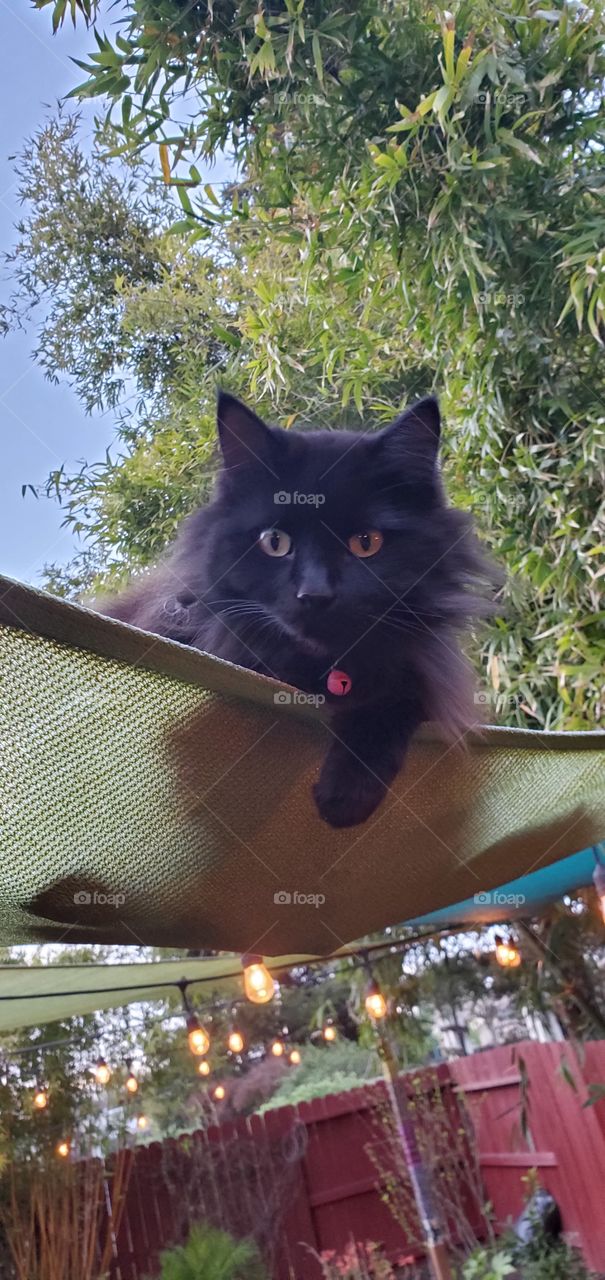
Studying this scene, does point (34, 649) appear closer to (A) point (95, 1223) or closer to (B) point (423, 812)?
(B) point (423, 812)

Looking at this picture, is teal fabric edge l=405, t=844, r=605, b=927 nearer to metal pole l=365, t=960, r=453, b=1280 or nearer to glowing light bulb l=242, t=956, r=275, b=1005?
glowing light bulb l=242, t=956, r=275, b=1005

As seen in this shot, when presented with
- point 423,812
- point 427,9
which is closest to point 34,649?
point 423,812

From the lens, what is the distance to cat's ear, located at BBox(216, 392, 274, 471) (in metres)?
0.89

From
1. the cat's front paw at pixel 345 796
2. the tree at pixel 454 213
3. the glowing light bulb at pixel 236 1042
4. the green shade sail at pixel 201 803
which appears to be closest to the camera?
the green shade sail at pixel 201 803

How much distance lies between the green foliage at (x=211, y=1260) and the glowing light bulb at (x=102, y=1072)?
1.74 feet

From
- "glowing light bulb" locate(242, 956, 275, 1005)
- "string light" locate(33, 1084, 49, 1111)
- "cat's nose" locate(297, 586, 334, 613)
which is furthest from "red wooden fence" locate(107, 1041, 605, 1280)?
"cat's nose" locate(297, 586, 334, 613)

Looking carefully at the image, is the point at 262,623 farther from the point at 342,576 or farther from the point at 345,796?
the point at 345,796

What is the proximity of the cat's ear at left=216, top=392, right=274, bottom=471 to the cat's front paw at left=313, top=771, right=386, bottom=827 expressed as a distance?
36cm

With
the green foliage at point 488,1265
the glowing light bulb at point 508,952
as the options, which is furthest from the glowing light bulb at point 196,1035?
the green foliage at point 488,1265

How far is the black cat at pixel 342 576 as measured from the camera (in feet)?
2.61

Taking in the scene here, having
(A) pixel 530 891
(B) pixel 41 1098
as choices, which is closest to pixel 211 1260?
(B) pixel 41 1098

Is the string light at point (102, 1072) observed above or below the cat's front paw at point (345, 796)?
below

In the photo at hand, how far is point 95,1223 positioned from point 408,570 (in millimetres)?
2678

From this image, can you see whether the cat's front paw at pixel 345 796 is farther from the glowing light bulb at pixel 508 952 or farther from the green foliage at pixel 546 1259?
the green foliage at pixel 546 1259
